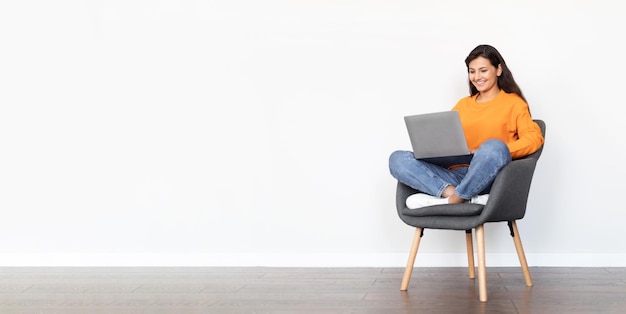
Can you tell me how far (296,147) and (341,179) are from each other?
298mm

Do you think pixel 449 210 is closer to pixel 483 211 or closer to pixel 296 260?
pixel 483 211

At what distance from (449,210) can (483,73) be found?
747mm

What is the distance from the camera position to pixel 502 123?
3.41m

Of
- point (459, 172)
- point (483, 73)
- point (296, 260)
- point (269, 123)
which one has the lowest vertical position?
point (296, 260)

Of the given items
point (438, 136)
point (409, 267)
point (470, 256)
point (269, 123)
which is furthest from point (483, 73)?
point (269, 123)

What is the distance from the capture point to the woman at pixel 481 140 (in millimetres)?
3020

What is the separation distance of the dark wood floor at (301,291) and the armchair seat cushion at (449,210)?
12.7 inches

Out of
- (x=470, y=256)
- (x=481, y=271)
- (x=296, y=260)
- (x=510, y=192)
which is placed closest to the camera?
(x=481, y=271)

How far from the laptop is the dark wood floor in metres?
0.57

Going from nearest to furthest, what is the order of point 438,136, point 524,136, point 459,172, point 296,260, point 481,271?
1. point 481,271
2. point 438,136
3. point 524,136
4. point 459,172
5. point 296,260

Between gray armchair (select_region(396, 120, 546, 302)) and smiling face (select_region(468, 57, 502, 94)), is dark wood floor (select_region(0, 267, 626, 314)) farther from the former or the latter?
smiling face (select_region(468, 57, 502, 94))

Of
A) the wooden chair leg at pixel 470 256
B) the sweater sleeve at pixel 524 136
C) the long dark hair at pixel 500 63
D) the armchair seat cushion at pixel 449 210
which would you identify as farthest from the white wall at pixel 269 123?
the armchair seat cushion at pixel 449 210

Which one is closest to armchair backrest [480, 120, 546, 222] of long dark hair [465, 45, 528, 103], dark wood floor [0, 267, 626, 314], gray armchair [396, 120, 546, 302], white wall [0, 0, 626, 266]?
gray armchair [396, 120, 546, 302]

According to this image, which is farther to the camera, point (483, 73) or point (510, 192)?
point (483, 73)
